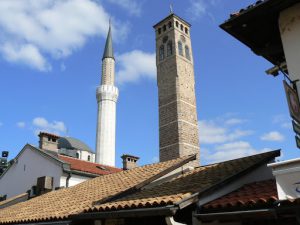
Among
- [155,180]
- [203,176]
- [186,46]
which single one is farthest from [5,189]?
[186,46]

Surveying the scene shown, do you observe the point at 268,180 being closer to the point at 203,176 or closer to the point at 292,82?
the point at 203,176

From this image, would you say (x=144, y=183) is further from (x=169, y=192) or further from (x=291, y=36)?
(x=291, y=36)

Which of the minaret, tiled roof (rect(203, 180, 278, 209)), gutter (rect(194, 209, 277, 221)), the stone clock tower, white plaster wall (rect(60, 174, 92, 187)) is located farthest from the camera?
the minaret

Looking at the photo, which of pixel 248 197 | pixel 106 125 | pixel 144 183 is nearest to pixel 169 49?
pixel 106 125

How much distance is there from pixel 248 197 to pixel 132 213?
2.21 meters

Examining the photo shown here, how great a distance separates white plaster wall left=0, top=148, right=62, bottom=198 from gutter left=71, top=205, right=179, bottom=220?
10054mm

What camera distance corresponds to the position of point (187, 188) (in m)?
7.55

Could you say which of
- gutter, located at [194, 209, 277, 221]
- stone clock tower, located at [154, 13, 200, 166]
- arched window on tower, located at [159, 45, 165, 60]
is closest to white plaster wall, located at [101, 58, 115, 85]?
stone clock tower, located at [154, 13, 200, 166]

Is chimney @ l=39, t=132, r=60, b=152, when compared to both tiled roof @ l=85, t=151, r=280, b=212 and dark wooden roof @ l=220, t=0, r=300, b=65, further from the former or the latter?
dark wooden roof @ l=220, t=0, r=300, b=65

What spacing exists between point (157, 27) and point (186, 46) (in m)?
5.40

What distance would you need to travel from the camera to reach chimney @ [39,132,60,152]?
2150cm

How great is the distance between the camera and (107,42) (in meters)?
62.3

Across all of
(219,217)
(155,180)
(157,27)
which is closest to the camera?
(219,217)

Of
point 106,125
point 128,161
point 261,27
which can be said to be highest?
point 106,125
